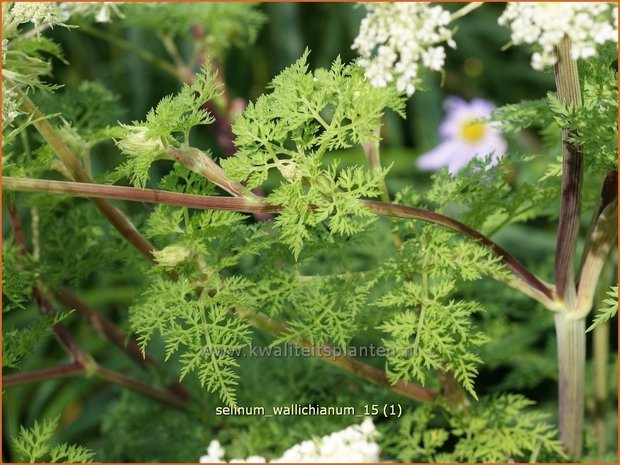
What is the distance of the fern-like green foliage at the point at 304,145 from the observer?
58 centimetres

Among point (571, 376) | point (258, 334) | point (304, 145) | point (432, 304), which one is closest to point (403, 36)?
point (304, 145)

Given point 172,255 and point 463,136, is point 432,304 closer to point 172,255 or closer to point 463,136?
point 172,255

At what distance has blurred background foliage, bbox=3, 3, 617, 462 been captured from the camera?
0.86m

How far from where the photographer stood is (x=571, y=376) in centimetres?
76

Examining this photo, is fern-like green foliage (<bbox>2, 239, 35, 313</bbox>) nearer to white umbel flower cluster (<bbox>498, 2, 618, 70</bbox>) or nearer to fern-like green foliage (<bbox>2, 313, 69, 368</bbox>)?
fern-like green foliage (<bbox>2, 313, 69, 368</bbox>)

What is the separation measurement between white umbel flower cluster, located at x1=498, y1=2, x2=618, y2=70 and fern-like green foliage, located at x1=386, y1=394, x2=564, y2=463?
35cm

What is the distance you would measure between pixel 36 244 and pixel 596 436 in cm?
65

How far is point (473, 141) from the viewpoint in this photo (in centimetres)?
177

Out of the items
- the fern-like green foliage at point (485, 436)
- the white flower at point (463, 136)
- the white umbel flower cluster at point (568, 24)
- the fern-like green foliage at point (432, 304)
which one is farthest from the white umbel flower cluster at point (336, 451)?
the white flower at point (463, 136)

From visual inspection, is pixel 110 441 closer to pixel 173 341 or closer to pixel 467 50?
pixel 173 341

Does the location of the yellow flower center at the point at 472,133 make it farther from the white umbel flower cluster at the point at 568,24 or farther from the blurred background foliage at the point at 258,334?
the white umbel flower cluster at the point at 568,24

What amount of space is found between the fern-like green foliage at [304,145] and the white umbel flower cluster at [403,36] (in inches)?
0.7

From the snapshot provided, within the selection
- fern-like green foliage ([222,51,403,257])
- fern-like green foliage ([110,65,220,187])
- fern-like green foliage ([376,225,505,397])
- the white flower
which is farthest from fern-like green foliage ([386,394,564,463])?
the white flower

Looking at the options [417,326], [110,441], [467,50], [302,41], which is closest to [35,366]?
[110,441]
